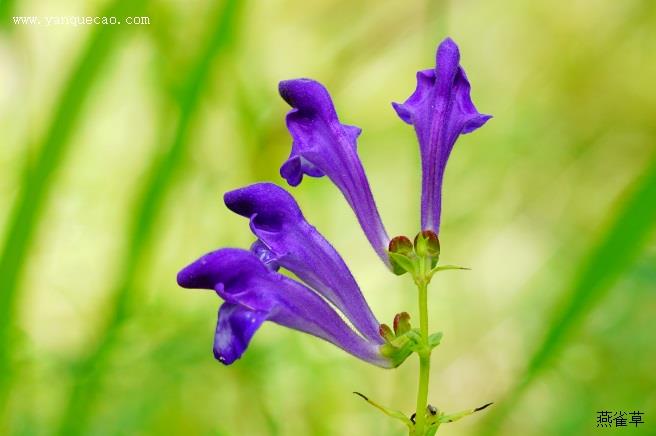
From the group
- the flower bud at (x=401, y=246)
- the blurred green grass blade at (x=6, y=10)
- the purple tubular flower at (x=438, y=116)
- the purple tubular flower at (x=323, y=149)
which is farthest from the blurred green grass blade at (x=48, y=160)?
the flower bud at (x=401, y=246)

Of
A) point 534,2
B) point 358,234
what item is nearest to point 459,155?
point 358,234

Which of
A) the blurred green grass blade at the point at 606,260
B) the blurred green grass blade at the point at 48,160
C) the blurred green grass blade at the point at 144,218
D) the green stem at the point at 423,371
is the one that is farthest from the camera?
the blurred green grass blade at the point at 144,218

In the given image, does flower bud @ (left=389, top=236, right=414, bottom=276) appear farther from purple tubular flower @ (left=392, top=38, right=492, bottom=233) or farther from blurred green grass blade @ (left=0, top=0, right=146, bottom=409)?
blurred green grass blade @ (left=0, top=0, right=146, bottom=409)

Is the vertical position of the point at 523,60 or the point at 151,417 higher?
the point at 523,60

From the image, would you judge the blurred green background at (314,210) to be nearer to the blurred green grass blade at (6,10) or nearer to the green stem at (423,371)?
the blurred green grass blade at (6,10)

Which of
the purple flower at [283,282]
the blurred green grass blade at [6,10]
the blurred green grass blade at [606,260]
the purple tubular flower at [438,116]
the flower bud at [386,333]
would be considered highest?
the blurred green grass blade at [6,10]

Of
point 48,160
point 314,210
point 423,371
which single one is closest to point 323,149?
point 423,371

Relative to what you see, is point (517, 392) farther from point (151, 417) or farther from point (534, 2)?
point (534, 2)
